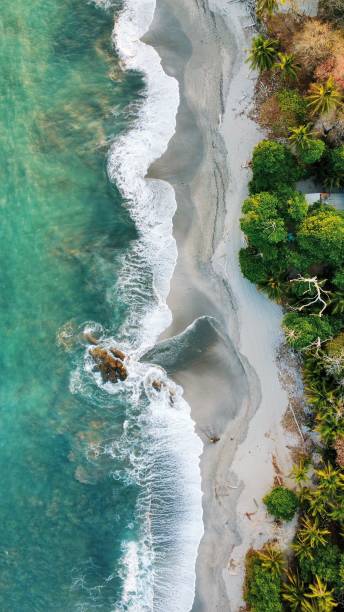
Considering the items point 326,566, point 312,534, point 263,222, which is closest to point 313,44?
point 263,222

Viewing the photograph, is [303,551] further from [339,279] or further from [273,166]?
[273,166]

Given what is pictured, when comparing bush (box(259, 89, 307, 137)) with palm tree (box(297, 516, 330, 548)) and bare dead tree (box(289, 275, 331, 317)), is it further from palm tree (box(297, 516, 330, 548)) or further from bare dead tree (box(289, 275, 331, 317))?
palm tree (box(297, 516, 330, 548))

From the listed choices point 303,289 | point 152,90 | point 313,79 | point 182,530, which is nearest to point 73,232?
point 152,90

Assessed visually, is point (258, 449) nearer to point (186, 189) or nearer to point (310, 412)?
point (310, 412)

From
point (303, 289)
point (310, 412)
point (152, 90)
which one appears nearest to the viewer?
point (303, 289)

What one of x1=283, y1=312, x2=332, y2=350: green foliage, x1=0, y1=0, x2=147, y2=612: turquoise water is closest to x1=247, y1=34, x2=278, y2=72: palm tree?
x1=0, y1=0, x2=147, y2=612: turquoise water

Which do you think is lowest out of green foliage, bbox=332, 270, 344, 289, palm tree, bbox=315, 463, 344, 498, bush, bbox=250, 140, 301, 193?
palm tree, bbox=315, 463, 344, 498
